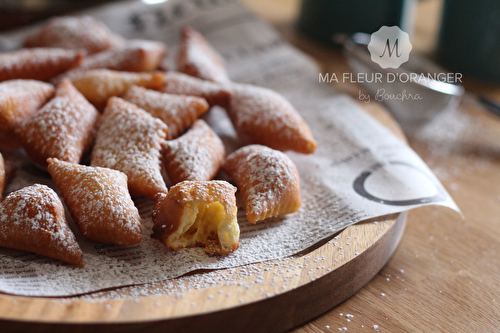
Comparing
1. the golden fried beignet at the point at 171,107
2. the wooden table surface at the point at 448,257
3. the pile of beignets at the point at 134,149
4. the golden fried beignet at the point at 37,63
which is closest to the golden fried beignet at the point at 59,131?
the pile of beignets at the point at 134,149

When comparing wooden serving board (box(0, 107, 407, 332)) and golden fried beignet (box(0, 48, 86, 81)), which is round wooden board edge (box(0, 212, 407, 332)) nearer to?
wooden serving board (box(0, 107, 407, 332))

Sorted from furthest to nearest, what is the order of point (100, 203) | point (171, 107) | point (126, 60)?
point (126, 60), point (171, 107), point (100, 203)

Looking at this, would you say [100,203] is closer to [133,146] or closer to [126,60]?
[133,146]

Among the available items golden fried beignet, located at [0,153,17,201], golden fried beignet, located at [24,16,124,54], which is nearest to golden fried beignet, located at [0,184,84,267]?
golden fried beignet, located at [0,153,17,201]

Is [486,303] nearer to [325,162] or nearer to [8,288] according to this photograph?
[325,162]

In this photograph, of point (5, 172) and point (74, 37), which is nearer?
point (5, 172)

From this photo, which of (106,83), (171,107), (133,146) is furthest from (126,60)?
(133,146)

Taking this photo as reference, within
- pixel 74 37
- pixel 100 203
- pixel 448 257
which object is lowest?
pixel 448 257
